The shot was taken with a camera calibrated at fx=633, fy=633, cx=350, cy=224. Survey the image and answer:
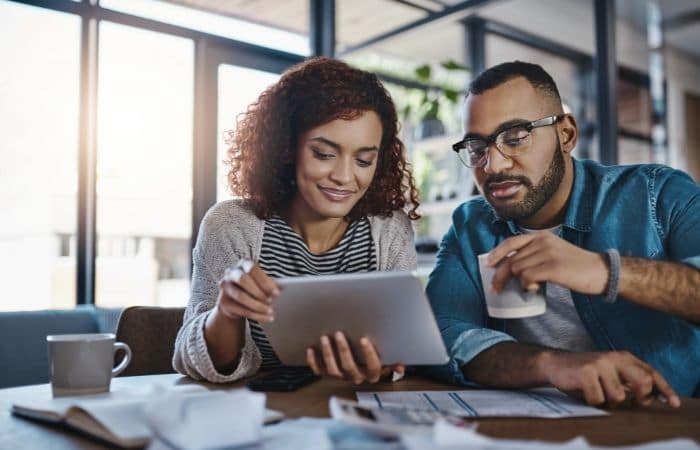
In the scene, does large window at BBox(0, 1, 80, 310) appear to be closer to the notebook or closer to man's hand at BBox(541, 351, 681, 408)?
the notebook

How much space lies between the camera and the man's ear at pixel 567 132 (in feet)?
4.94

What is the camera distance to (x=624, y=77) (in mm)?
4863

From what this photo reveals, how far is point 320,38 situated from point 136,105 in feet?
4.57

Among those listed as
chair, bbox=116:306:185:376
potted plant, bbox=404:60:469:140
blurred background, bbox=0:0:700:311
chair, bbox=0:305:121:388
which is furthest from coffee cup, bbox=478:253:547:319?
potted plant, bbox=404:60:469:140

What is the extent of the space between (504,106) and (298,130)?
50 cm

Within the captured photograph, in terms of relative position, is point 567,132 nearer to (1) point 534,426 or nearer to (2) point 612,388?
(2) point 612,388

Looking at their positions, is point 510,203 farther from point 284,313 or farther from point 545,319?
point 284,313

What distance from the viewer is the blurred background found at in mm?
3492

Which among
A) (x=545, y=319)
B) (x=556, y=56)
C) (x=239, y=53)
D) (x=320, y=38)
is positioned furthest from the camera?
(x=556, y=56)

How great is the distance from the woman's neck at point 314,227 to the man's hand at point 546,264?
0.68 meters

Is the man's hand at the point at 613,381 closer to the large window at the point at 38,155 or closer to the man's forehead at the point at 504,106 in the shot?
the man's forehead at the point at 504,106

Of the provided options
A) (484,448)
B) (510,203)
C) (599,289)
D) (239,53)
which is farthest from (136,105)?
(484,448)

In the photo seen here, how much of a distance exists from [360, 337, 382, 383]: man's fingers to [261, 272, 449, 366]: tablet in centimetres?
1

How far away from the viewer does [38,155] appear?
3.53 m
